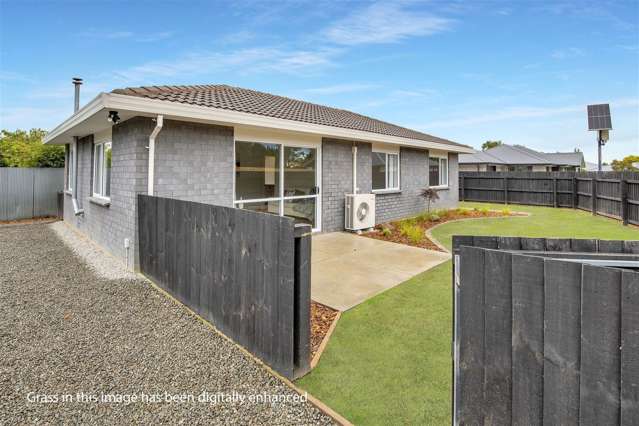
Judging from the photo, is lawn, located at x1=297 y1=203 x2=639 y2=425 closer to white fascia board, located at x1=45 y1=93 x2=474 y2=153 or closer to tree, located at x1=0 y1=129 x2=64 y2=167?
white fascia board, located at x1=45 y1=93 x2=474 y2=153

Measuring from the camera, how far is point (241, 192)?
736 cm

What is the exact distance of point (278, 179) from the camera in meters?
8.08

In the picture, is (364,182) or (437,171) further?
(437,171)

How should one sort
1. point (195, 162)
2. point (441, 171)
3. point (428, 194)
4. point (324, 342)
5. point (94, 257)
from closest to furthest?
point (324, 342) → point (195, 162) → point (94, 257) → point (428, 194) → point (441, 171)

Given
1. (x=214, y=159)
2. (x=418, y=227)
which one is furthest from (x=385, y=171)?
(x=214, y=159)

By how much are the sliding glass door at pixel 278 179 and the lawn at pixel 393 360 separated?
3.84m

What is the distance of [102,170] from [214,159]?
351cm

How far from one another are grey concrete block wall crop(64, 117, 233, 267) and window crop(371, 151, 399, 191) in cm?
534

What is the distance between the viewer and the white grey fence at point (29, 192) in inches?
518

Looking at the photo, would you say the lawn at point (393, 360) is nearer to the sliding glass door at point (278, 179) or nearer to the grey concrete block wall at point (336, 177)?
the sliding glass door at point (278, 179)

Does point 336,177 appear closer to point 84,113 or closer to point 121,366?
point 84,113

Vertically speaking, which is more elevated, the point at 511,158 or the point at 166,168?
the point at 511,158

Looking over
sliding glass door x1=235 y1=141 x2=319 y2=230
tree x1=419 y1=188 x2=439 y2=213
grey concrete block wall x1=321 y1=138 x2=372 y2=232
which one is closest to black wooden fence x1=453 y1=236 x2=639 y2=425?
sliding glass door x1=235 y1=141 x2=319 y2=230

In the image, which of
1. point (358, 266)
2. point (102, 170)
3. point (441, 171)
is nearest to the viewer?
point (358, 266)
